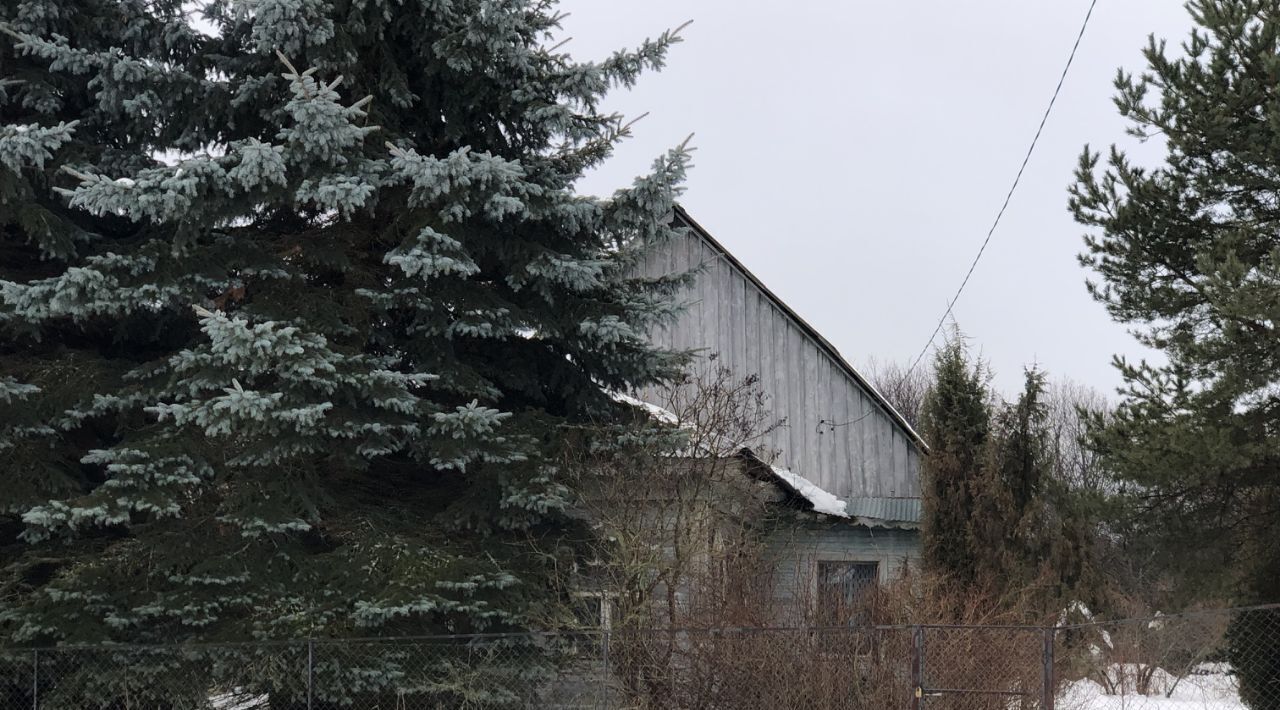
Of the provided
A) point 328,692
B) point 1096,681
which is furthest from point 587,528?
point 1096,681

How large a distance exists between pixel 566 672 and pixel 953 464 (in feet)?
16.2

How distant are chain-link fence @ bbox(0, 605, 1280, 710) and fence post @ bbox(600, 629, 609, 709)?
0.02 meters

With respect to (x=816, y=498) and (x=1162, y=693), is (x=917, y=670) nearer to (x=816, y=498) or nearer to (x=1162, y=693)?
(x=816, y=498)

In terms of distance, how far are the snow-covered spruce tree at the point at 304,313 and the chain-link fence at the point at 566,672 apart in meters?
0.20

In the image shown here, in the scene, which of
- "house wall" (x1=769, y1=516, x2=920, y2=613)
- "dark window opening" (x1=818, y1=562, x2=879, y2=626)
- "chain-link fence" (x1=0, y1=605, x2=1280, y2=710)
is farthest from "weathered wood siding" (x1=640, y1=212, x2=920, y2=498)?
"chain-link fence" (x1=0, y1=605, x2=1280, y2=710)

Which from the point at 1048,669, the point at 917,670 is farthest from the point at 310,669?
the point at 1048,669

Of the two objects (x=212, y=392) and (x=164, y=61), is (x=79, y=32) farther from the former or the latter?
(x=212, y=392)

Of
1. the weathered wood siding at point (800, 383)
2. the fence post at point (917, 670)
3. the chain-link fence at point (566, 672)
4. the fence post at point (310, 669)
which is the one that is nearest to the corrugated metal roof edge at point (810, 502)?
the weathered wood siding at point (800, 383)

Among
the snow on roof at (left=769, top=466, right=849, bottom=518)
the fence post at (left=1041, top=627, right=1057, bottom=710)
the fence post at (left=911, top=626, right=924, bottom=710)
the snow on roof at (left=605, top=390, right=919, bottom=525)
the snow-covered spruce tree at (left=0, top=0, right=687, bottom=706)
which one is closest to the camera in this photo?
the fence post at (left=1041, top=627, right=1057, bottom=710)

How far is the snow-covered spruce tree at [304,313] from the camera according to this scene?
955 centimetres

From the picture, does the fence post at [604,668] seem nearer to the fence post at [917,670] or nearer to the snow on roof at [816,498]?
the fence post at [917,670]

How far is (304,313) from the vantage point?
10180 millimetres

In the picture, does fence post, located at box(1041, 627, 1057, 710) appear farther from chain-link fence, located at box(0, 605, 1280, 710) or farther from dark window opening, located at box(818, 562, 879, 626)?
dark window opening, located at box(818, 562, 879, 626)

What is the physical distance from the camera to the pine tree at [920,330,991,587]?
12.6 meters
